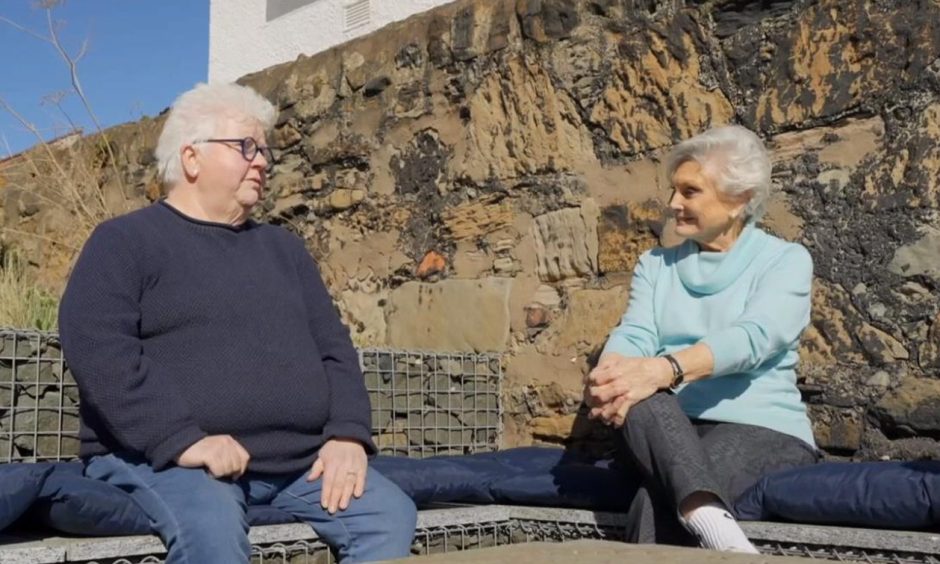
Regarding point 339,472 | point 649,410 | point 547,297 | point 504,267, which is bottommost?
point 339,472

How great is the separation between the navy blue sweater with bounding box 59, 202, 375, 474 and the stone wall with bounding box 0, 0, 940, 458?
4.13 feet

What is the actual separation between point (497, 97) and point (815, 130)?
1.17m

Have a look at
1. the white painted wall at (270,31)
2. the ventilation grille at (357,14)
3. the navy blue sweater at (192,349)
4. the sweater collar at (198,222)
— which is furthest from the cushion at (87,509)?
the ventilation grille at (357,14)

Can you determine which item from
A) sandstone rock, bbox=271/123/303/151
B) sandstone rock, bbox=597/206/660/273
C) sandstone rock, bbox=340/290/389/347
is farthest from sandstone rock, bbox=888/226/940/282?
sandstone rock, bbox=271/123/303/151

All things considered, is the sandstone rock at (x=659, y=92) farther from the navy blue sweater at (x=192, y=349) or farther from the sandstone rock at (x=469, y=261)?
the navy blue sweater at (x=192, y=349)

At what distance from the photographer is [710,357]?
8.72 ft

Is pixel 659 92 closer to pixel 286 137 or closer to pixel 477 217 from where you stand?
pixel 477 217

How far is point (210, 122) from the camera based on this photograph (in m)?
2.65

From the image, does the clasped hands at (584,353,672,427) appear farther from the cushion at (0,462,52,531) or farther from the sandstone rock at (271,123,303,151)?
the sandstone rock at (271,123,303,151)

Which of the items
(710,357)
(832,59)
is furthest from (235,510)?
(832,59)

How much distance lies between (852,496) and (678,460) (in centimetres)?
35

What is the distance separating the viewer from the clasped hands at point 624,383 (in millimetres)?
2590

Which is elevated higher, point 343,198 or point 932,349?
point 343,198

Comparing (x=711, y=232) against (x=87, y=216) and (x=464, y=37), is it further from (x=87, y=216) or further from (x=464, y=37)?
(x=87, y=216)
